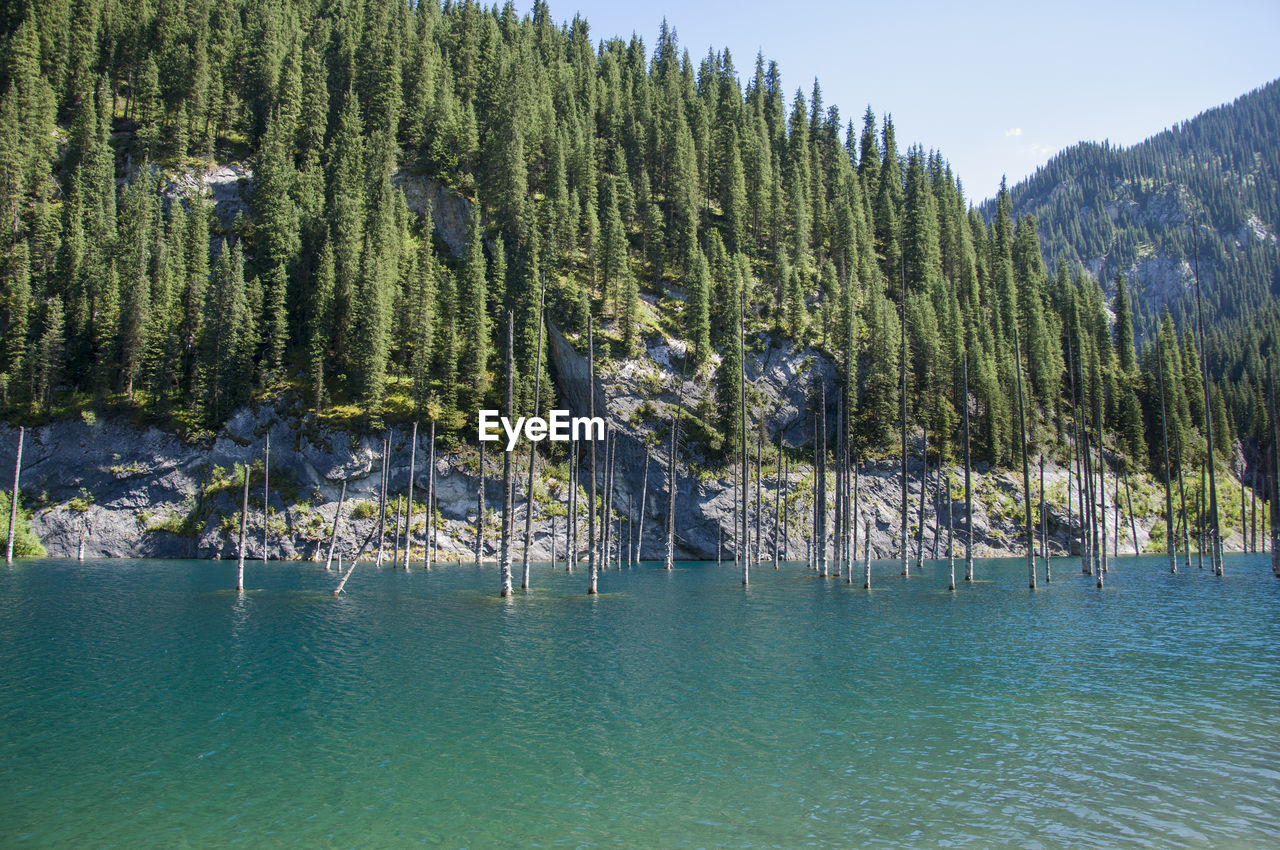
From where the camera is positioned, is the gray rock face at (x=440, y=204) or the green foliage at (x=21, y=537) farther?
the gray rock face at (x=440, y=204)

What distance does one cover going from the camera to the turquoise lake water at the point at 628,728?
12164mm

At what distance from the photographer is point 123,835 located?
11.3m

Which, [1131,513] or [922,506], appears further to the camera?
[1131,513]

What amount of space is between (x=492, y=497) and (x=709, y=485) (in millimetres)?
24022

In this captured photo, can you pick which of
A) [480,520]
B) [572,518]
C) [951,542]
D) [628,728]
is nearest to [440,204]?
[480,520]

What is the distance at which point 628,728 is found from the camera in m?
17.8

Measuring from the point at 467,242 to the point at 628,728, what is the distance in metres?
84.9

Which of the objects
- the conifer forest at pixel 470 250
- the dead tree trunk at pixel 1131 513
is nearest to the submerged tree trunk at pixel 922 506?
the conifer forest at pixel 470 250

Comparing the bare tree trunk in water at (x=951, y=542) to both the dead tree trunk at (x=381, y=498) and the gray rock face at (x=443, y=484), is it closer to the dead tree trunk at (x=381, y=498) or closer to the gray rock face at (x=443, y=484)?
the gray rock face at (x=443, y=484)

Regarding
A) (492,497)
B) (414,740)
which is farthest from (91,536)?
(414,740)

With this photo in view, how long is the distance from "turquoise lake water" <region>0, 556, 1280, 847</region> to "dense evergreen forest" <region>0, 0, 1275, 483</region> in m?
48.4

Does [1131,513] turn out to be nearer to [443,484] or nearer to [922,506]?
[922,506]

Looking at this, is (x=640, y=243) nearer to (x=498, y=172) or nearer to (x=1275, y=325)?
(x=498, y=172)

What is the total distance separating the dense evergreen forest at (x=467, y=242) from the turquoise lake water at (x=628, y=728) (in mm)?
48423
